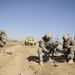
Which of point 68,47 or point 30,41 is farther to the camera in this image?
point 30,41

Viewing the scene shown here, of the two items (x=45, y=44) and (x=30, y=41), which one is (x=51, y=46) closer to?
(x=45, y=44)

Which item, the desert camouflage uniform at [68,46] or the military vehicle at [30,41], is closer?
the desert camouflage uniform at [68,46]

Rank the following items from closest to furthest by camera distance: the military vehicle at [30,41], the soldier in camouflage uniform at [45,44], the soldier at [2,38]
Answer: the soldier in camouflage uniform at [45,44], the soldier at [2,38], the military vehicle at [30,41]

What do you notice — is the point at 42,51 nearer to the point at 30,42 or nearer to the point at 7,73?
the point at 7,73

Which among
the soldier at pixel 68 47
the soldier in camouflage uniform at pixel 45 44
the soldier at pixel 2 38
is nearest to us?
the soldier at pixel 68 47

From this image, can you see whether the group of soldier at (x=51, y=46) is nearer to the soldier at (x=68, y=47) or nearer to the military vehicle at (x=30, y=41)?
the soldier at (x=68, y=47)

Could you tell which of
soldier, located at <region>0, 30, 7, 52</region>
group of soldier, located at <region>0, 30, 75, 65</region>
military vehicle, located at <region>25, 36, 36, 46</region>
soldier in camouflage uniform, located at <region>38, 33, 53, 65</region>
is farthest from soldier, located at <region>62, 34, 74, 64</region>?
military vehicle, located at <region>25, 36, 36, 46</region>

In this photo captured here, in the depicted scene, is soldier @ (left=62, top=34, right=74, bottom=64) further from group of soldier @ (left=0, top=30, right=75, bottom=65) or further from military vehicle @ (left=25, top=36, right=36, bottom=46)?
military vehicle @ (left=25, top=36, right=36, bottom=46)

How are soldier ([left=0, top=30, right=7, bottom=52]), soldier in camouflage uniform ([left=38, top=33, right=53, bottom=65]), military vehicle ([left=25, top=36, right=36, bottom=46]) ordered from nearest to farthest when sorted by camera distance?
soldier in camouflage uniform ([left=38, top=33, right=53, bottom=65]) → soldier ([left=0, top=30, right=7, bottom=52]) → military vehicle ([left=25, top=36, right=36, bottom=46])

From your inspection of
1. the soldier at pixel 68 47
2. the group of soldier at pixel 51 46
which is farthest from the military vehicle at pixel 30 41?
the soldier at pixel 68 47

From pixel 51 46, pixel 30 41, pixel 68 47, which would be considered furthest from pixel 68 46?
pixel 30 41

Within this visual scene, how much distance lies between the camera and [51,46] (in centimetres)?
1055

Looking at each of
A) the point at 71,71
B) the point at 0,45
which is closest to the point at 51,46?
the point at 71,71

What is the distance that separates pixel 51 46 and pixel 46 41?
411mm
